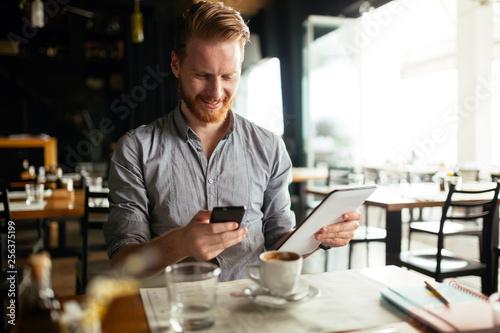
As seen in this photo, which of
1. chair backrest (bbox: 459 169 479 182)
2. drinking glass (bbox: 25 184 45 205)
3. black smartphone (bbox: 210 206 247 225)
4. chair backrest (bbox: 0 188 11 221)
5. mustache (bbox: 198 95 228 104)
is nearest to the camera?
black smartphone (bbox: 210 206 247 225)

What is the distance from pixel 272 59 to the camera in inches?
265

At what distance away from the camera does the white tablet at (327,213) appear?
97cm

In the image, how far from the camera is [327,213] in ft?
Result: 3.41

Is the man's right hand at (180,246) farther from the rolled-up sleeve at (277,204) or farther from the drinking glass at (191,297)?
the rolled-up sleeve at (277,204)

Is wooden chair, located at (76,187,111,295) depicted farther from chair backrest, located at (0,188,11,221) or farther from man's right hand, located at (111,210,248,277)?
man's right hand, located at (111,210,248,277)

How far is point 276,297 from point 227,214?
200 millimetres

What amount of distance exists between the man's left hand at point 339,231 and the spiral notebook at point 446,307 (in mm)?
285

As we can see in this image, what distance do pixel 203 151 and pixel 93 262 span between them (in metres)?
1.42

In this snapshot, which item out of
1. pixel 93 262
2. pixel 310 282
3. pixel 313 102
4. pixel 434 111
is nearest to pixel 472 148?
pixel 434 111

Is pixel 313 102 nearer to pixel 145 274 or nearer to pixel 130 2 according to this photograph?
pixel 130 2

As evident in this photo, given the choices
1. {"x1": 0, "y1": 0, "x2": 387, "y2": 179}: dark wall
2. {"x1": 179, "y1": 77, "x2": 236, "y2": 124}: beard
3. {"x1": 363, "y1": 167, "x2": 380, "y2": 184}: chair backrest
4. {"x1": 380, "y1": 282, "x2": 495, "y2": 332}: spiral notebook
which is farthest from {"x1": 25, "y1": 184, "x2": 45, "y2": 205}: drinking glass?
{"x1": 0, "y1": 0, "x2": 387, "y2": 179}: dark wall

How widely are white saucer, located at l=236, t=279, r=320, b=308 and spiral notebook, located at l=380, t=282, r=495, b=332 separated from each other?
151mm

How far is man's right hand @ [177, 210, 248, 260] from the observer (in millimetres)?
920

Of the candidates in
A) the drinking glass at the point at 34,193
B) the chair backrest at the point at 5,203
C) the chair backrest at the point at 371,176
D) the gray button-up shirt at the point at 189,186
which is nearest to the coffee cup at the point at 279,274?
the gray button-up shirt at the point at 189,186
